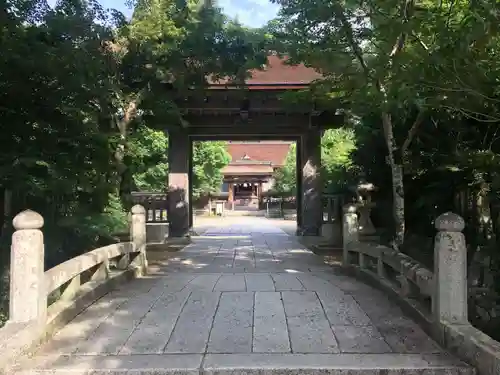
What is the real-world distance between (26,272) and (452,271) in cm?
359

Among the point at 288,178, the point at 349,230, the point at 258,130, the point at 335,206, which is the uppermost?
the point at 258,130

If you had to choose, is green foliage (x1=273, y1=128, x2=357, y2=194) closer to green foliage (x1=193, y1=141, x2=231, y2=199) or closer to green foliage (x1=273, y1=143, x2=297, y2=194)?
green foliage (x1=273, y1=143, x2=297, y2=194)

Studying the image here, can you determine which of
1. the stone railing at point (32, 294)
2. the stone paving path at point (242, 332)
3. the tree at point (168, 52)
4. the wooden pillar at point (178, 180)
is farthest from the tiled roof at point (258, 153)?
the stone railing at point (32, 294)

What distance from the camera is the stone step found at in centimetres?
370

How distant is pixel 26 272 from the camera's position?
13.8 feet

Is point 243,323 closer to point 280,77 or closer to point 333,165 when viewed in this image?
point 280,77

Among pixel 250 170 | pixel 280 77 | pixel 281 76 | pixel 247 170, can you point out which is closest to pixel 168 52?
pixel 280 77

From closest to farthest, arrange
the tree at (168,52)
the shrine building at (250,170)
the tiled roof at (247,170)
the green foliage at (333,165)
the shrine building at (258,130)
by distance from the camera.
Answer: the tree at (168,52)
the green foliage at (333,165)
the shrine building at (258,130)
the tiled roof at (247,170)
the shrine building at (250,170)

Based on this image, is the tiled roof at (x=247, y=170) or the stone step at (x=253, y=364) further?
the tiled roof at (x=247, y=170)

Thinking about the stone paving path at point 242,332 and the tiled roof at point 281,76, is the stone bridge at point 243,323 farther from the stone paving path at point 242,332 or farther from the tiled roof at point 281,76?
the tiled roof at point 281,76

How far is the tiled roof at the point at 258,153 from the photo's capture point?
42.4 metres

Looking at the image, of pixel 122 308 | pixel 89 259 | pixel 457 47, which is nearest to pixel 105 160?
pixel 89 259

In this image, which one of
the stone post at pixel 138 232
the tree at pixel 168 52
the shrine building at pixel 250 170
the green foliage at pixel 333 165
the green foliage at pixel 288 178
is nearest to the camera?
the stone post at pixel 138 232

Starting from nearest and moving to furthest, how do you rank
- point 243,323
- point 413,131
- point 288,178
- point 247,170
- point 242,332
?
point 242,332, point 243,323, point 413,131, point 288,178, point 247,170
